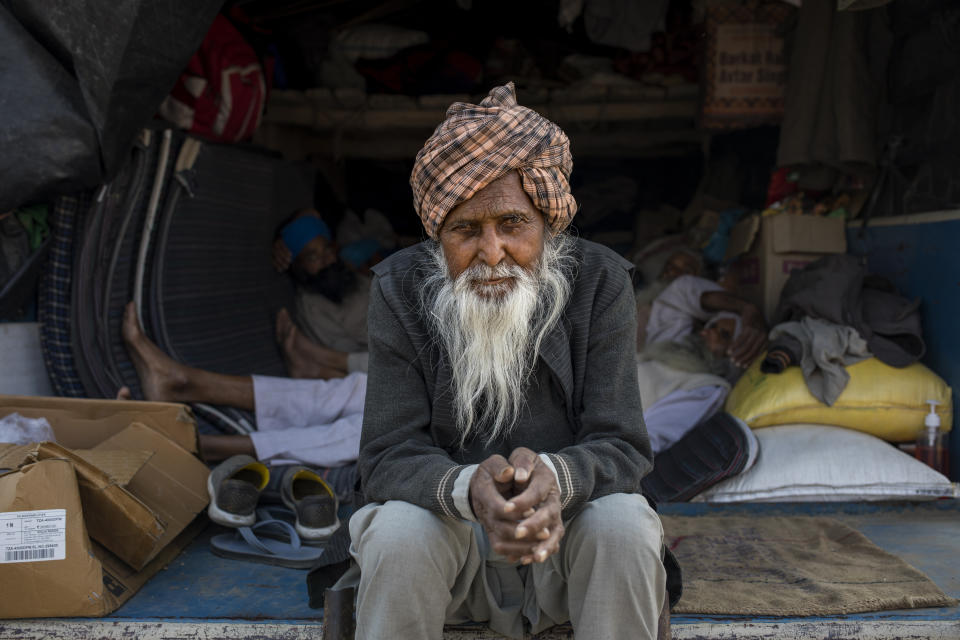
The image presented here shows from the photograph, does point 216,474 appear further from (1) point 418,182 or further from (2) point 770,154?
(2) point 770,154

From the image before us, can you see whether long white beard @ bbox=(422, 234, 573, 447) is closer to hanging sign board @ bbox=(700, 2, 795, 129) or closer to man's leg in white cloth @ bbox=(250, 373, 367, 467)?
man's leg in white cloth @ bbox=(250, 373, 367, 467)

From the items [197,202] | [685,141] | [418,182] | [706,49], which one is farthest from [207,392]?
[685,141]

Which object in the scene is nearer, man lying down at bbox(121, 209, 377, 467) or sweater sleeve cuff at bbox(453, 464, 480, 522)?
→ sweater sleeve cuff at bbox(453, 464, 480, 522)

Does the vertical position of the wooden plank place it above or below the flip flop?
above

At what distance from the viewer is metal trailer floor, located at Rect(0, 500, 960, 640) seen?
→ 1.89 m

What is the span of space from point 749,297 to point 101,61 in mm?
3203

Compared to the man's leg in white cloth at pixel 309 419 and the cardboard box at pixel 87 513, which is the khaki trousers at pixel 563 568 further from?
the man's leg in white cloth at pixel 309 419

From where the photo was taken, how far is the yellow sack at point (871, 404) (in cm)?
291

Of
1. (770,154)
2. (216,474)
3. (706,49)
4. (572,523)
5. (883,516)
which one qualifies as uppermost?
(706,49)

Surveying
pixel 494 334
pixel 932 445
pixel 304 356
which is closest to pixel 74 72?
pixel 494 334

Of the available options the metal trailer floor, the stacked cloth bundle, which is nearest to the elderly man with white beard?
the metal trailer floor

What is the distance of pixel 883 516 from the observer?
Result: 107 inches

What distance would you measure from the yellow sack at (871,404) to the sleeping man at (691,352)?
314mm

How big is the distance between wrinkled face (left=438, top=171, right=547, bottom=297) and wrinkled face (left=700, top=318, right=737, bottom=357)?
7.29 ft
